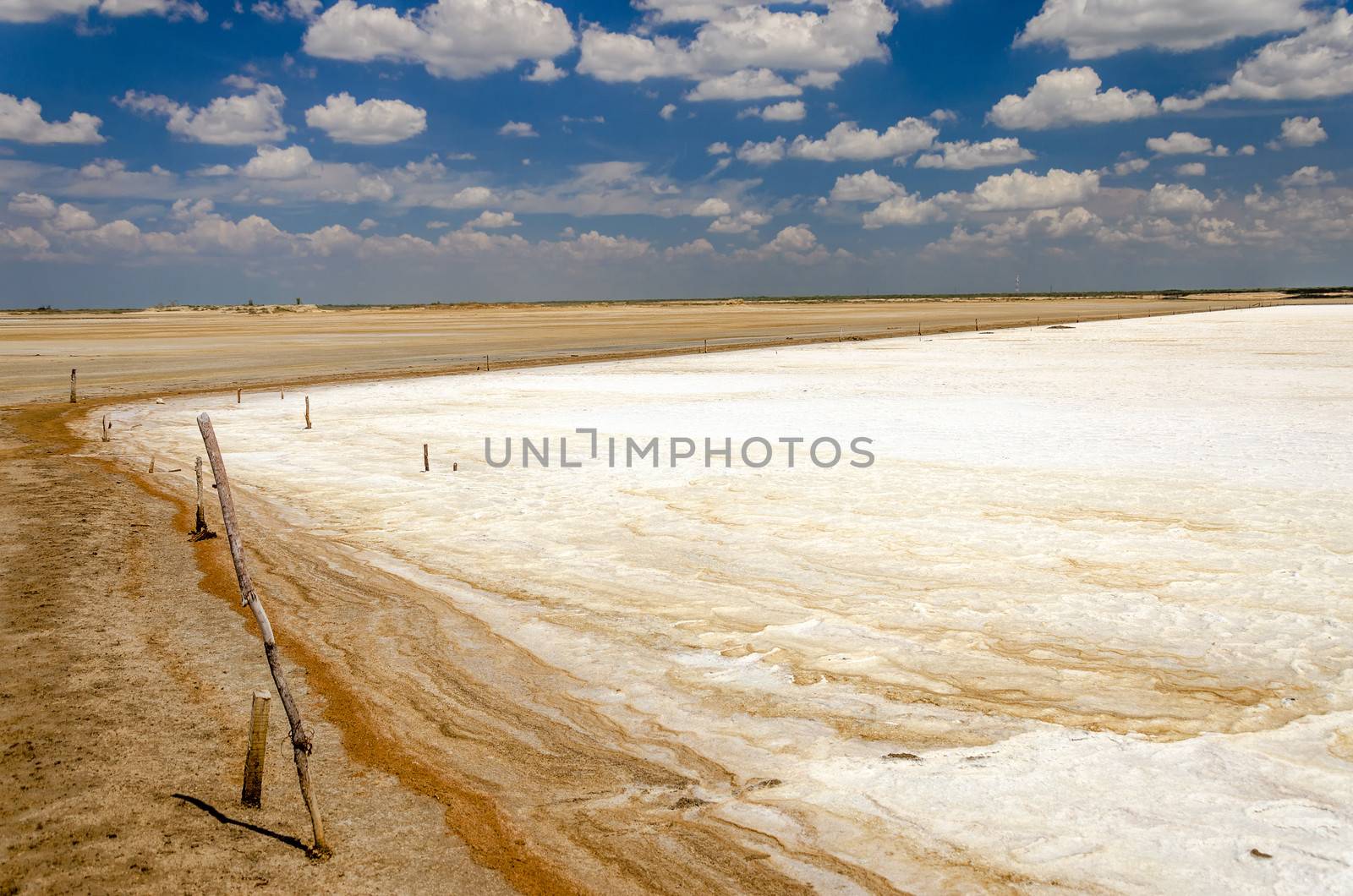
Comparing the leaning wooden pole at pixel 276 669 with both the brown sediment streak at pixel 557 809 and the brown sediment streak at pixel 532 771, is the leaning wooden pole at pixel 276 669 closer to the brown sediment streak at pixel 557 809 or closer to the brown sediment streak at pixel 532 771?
the brown sediment streak at pixel 532 771

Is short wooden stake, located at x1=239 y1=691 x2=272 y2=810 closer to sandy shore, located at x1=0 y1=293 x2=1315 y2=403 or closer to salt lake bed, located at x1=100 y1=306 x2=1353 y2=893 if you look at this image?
salt lake bed, located at x1=100 y1=306 x2=1353 y2=893

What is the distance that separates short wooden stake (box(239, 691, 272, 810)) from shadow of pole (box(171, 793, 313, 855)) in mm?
153

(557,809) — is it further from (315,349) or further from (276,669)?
(315,349)

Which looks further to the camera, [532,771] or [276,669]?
[532,771]

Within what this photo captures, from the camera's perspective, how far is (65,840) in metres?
5.39

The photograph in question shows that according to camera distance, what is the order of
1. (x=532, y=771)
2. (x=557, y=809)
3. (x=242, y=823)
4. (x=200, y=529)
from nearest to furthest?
1. (x=242, y=823)
2. (x=557, y=809)
3. (x=532, y=771)
4. (x=200, y=529)

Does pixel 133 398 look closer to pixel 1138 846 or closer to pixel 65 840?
pixel 65 840

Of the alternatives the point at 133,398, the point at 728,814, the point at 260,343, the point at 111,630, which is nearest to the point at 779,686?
the point at 728,814

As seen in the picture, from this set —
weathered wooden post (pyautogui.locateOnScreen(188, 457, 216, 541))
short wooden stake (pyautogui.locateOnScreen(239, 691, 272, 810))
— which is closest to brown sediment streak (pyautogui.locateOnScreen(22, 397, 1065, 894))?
short wooden stake (pyautogui.locateOnScreen(239, 691, 272, 810))

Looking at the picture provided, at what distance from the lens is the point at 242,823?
223 inches

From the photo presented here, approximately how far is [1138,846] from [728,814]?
2.23 meters

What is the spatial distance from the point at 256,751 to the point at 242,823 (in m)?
0.39

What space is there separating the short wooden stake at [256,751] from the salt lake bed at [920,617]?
1139mm

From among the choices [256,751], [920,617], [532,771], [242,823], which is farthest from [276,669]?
[920,617]
